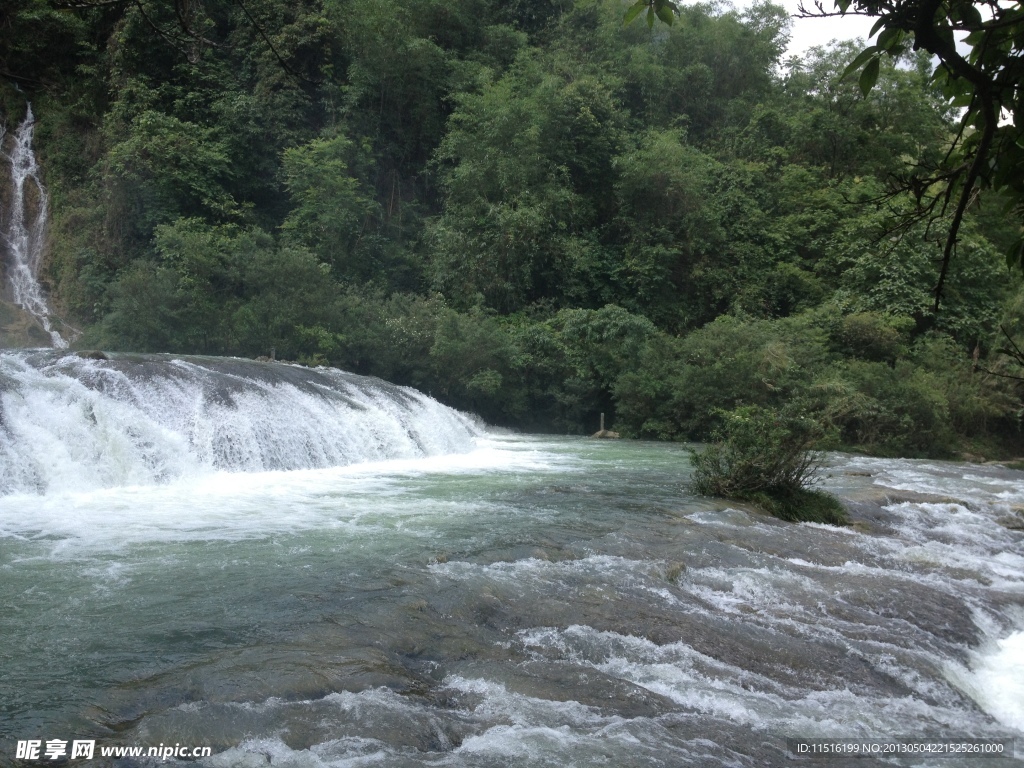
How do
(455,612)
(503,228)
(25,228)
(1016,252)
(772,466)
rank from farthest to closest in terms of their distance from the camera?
(25,228) < (503,228) < (772,466) < (455,612) < (1016,252)

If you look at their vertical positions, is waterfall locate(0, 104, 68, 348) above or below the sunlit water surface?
above

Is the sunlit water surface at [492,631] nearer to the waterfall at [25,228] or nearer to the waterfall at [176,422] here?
the waterfall at [176,422]

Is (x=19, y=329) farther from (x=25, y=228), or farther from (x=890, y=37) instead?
(x=890, y=37)

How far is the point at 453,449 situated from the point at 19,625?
35.6ft

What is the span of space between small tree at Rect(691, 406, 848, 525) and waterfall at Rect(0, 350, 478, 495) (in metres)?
6.17

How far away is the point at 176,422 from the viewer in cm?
1099

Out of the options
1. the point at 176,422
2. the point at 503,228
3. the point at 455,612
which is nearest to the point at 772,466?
the point at 455,612

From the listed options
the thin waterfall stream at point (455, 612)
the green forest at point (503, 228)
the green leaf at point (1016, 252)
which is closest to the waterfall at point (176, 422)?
the thin waterfall stream at point (455, 612)

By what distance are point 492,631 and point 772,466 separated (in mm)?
5562

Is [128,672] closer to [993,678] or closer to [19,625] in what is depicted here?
[19,625]

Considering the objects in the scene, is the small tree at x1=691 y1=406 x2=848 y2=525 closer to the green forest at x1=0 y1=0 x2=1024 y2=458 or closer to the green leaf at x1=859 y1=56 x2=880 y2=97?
the green leaf at x1=859 y1=56 x2=880 y2=97

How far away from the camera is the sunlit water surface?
367 cm

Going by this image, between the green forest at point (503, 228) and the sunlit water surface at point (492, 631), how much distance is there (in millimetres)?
10719

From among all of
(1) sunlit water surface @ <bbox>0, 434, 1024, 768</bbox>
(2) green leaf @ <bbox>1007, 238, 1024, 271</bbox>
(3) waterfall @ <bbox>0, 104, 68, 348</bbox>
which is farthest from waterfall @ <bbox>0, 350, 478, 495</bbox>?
(3) waterfall @ <bbox>0, 104, 68, 348</bbox>
